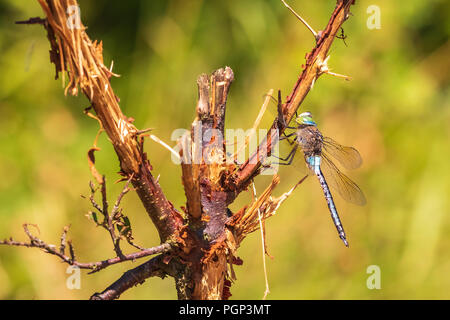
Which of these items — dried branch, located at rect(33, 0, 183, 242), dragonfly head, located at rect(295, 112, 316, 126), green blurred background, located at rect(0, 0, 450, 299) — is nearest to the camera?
dried branch, located at rect(33, 0, 183, 242)

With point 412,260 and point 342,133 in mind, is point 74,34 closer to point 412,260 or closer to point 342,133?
point 342,133

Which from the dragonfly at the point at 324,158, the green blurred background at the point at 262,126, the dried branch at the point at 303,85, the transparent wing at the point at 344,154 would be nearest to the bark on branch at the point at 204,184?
the dried branch at the point at 303,85

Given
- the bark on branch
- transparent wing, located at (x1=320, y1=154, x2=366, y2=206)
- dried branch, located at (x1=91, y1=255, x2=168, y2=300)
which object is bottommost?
dried branch, located at (x1=91, y1=255, x2=168, y2=300)

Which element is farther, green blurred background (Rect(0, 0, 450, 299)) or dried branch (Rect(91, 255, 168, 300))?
green blurred background (Rect(0, 0, 450, 299))

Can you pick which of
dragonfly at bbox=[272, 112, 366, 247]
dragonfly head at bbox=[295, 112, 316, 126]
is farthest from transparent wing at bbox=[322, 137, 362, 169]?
dragonfly head at bbox=[295, 112, 316, 126]

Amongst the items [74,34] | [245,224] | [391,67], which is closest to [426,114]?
[391,67]

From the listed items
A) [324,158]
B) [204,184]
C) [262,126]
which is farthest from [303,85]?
[262,126]

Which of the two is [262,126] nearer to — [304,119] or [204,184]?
[304,119]

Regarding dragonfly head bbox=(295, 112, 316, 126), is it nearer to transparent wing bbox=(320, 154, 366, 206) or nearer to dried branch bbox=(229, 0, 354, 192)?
transparent wing bbox=(320, 154, 366, 206)

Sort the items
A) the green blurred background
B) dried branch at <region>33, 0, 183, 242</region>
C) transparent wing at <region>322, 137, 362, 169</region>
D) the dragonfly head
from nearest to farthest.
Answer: dried branch at <region>33, 0, 183, 242</region>
the dragonfly head
transparent wing at <region>322, 137, 362, 169</region>
the green blurred background
